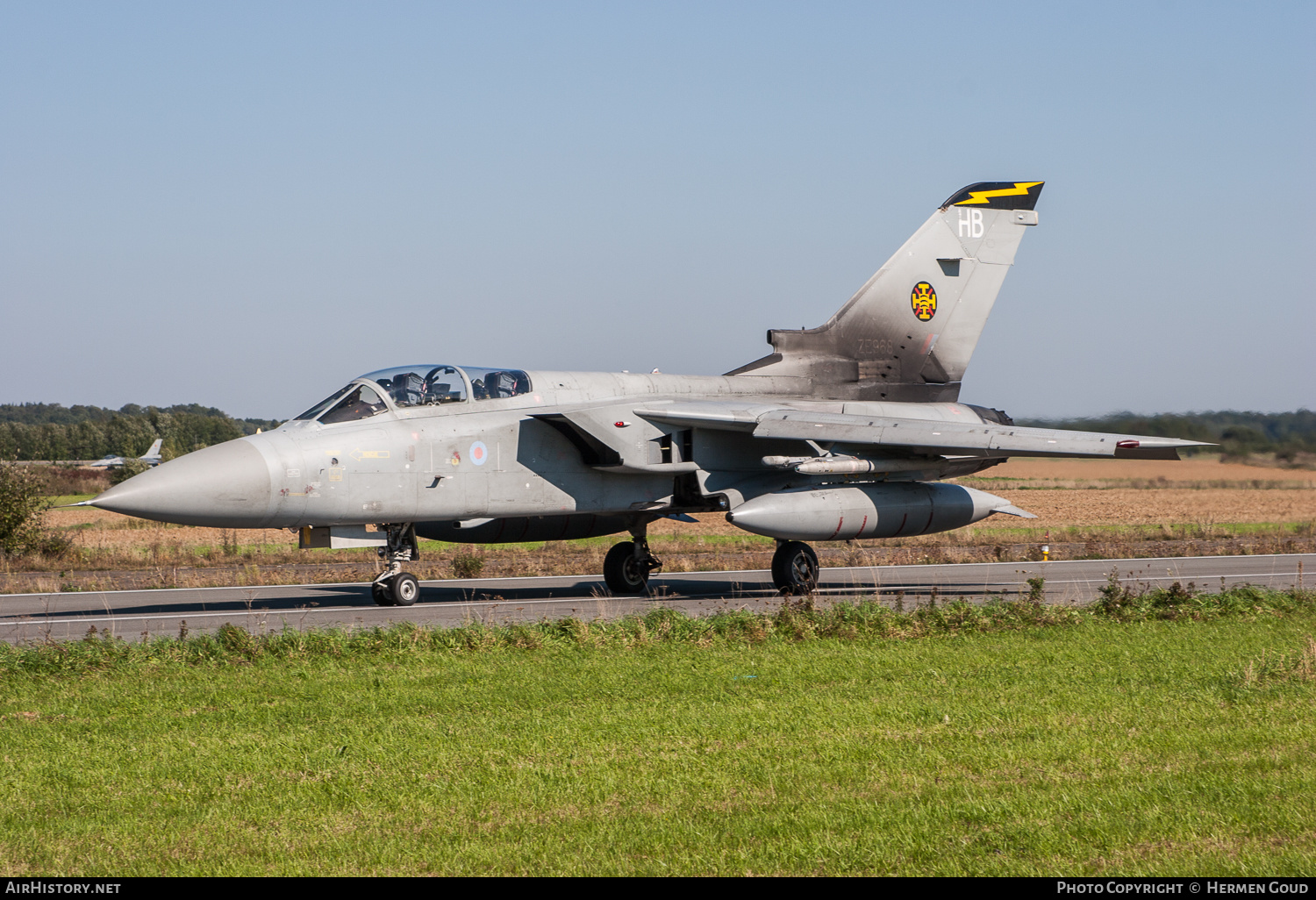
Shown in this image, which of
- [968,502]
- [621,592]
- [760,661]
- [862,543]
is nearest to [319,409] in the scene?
[621,592]

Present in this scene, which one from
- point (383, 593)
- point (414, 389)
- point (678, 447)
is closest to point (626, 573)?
point (678, 447)

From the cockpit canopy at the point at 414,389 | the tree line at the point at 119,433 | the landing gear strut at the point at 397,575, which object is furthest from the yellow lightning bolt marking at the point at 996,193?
the tree line at the point at 119,433

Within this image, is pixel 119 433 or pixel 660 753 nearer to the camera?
pixel 660 753

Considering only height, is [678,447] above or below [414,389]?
below

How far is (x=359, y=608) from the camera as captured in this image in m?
15.4

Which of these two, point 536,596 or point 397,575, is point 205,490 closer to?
point 397,575

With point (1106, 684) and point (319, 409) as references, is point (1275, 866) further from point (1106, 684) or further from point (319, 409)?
point (319, 409)

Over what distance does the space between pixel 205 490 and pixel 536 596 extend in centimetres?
609

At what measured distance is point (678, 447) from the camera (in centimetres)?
1680

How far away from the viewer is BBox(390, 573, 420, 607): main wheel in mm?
15398

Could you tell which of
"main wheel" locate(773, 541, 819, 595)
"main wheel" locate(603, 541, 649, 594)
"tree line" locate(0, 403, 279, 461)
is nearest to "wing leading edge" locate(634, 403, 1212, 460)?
"main wheel" locate(773, 541, 819, 595)

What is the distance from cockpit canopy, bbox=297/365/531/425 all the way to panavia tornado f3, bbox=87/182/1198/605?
0.03 metres

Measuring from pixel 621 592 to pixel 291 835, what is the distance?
12.7 metres

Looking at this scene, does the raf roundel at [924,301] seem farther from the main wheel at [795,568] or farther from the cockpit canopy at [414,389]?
the cockpit canopy at [414,389]
